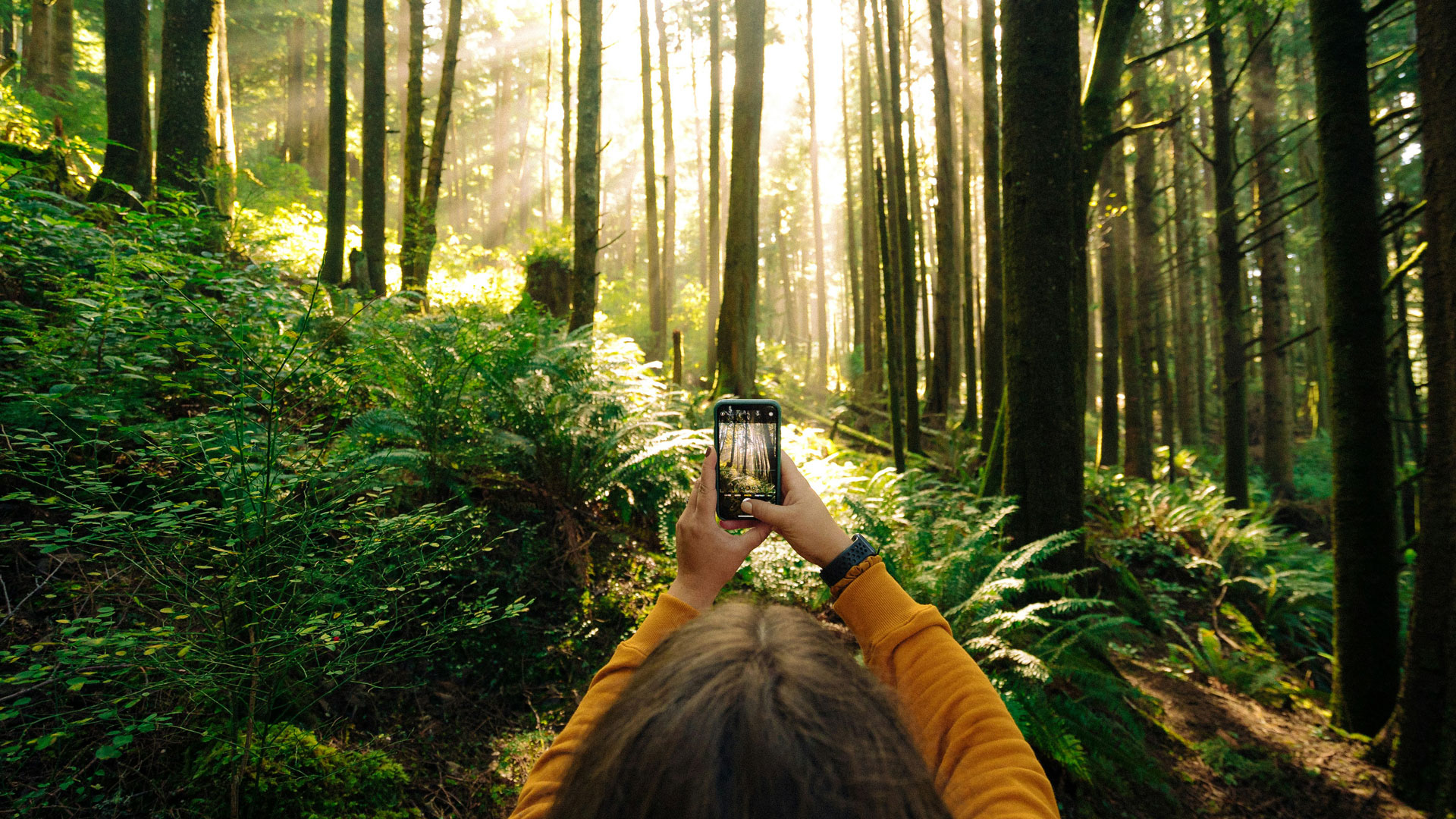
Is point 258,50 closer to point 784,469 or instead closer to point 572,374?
point 572,374

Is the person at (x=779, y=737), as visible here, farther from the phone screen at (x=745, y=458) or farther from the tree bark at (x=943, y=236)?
the tree bark at (x=943, y=236)

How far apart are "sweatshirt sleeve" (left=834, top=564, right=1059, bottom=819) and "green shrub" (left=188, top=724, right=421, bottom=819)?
6.49ft

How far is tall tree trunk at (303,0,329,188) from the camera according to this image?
22.5 m

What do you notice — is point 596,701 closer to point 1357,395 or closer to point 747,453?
point 747,453

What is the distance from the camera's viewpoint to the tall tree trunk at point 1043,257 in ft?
14.3

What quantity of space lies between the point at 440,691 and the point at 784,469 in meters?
2.72

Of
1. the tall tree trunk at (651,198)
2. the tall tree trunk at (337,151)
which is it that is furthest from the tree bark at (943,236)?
the tall tree trunk at (337,151)

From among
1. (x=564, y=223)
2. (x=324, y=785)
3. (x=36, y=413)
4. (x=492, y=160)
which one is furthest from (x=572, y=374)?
A: (x=492, y=160)

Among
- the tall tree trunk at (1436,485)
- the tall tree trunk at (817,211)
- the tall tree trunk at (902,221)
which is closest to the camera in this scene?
the tall tree trunk at (1436,485)

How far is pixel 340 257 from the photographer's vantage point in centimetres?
979

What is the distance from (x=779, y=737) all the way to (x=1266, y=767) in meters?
5.01

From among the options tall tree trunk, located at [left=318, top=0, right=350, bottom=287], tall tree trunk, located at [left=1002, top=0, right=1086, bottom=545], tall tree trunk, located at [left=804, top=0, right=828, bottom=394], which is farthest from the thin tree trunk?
tall tree trunk, located at [left=804, top=0, right=828, bottom=394]

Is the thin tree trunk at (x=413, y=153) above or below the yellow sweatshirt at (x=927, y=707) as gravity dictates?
above

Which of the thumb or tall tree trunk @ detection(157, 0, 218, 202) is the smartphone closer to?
the thumb
